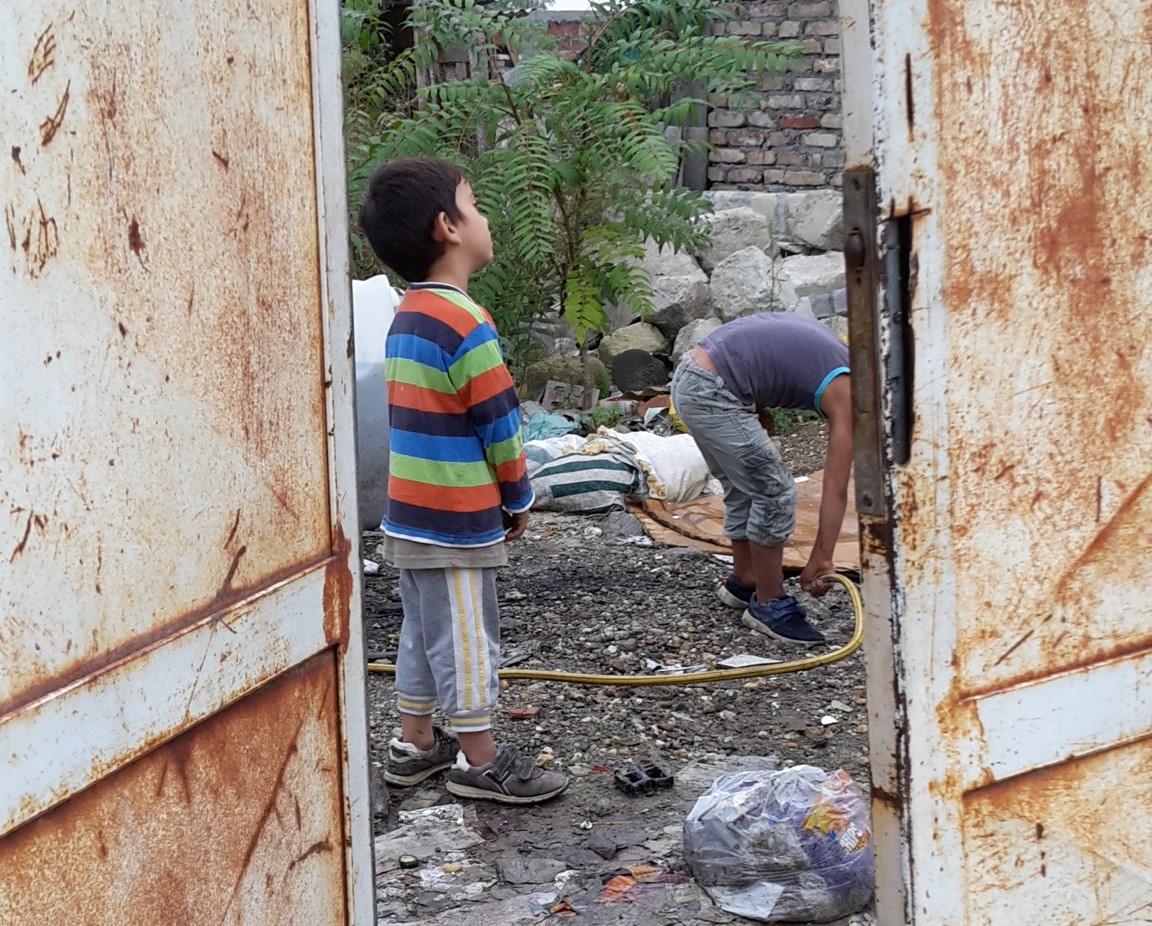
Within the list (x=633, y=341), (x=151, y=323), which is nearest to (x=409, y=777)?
(x=151, y=323)

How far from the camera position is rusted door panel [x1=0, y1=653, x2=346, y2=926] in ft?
3.73

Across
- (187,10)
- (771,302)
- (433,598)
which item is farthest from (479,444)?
(771,302)

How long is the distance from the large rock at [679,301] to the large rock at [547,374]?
2.43 feet

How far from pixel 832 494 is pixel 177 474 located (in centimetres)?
279

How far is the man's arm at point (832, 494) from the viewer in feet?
12.5

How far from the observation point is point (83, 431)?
113 centimetres

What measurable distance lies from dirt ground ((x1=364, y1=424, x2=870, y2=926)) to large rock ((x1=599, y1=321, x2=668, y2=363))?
2286 millimetres

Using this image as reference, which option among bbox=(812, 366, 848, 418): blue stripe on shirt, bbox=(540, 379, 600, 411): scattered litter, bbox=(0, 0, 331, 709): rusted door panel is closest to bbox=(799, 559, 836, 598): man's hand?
bbox=(812, 366, 848, 418): blue stripe on shirt

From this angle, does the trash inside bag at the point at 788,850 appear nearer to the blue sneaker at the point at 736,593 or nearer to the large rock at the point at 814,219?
the blue sneaker at the point at 736,593

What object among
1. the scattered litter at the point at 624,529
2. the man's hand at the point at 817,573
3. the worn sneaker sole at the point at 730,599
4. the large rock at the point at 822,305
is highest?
the large rock at the point at 822,305

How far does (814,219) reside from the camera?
7742 millimetres

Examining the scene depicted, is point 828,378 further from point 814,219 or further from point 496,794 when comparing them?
point 814,219

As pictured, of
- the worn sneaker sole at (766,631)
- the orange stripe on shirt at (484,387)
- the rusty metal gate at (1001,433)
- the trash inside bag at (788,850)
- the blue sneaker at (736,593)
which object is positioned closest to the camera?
the rusty metal gate at (1001,433)

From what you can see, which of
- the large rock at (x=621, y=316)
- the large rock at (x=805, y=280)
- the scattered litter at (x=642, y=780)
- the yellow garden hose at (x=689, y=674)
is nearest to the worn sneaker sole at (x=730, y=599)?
the yellow garden hose at (x=689, y=674)
